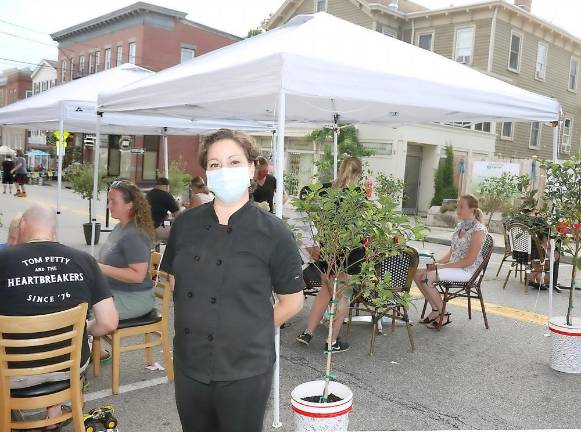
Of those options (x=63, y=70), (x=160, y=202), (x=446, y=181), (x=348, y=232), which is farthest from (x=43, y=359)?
(x=63, y=70)

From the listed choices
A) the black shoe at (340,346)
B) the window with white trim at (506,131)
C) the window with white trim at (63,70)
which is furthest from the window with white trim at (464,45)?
the window with white trim at (63,70)

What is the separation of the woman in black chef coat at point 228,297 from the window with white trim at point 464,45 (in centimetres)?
2189

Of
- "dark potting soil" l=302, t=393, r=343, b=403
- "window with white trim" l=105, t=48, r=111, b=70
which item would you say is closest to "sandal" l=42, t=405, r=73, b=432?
"dark potting soil" l=302, t=393, r=343, b=403

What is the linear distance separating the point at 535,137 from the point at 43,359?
26.3 metres

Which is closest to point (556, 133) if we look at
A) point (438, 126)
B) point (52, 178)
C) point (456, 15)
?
point (438, 126)

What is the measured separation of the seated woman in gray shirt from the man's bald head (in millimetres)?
1011

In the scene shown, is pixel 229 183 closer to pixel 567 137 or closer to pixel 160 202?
pixel 160 202

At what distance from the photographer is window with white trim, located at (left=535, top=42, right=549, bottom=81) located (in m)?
24.0

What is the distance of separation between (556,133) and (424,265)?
1.82m

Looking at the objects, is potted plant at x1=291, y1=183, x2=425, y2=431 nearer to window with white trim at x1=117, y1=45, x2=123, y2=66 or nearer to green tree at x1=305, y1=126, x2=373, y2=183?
green tree at x1=305, y1=126, x2=373, y2=183

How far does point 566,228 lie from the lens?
4680mm

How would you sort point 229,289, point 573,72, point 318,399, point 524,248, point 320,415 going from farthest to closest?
point 573,72, point 524,248, point 318,399, point 320,415, point 229,289

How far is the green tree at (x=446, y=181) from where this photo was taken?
20.0 meters

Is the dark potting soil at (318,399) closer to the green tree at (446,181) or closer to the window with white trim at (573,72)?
the green tree at (446,181)
